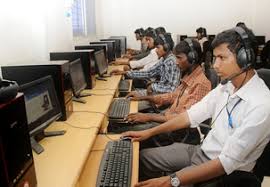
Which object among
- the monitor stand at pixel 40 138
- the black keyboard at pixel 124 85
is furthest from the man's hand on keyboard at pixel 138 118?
the black keyboard at pixel 124 85

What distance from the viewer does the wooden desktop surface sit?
118 cm

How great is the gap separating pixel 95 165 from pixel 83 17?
4192 millimetres

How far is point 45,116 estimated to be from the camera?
1.65 meters

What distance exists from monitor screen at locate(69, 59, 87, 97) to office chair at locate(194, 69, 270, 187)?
1.23 meters

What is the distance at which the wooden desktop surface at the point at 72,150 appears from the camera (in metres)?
1.18

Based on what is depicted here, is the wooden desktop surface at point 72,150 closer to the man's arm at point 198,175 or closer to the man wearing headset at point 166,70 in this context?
the man's arm at point 198,175

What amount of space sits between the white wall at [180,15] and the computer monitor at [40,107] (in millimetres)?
5293

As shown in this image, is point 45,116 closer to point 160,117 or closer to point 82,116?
point 82,116

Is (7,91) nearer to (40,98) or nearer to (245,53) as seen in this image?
(40,98)

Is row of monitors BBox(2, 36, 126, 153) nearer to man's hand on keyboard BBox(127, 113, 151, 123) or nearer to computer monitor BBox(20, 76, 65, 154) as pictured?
computer monitor BBox(20, 76, 65, 154)

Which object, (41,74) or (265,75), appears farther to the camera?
(41,74)

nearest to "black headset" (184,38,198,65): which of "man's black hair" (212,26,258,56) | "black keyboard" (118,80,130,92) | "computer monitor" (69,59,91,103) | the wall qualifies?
"man's black hair" (212,26,258,56)

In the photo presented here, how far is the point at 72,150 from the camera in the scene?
1.43 m

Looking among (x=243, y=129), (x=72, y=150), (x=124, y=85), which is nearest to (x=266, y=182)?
(x=243, y=129)
